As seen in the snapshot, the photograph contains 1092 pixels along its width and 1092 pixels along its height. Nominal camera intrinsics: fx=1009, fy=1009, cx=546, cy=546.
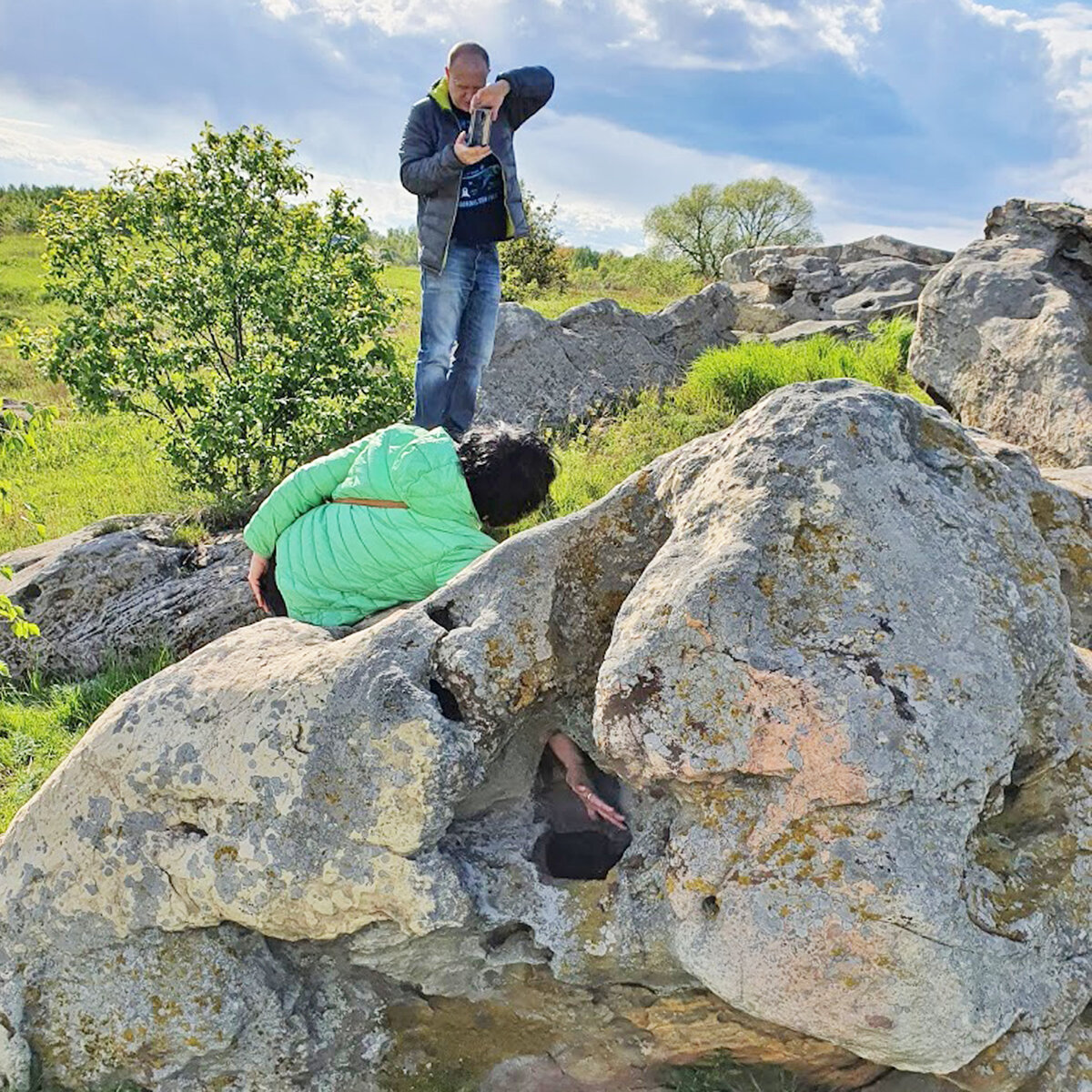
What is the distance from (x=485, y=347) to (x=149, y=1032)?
4.71 metres

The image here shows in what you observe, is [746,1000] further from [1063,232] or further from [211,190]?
[1063,232]

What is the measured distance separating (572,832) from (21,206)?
44826 mm

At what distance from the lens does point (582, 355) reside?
10.8 meters

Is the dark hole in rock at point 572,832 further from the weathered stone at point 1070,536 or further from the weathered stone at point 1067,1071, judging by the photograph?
the weathered stone at point 1070,536

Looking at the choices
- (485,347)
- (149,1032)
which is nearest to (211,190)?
(485,347)

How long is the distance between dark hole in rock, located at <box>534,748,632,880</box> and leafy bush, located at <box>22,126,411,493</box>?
15.9ft

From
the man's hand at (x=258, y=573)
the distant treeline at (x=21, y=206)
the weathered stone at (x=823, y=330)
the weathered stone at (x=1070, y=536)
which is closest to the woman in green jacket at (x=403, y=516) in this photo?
the man's hand at (x=258, y=573)

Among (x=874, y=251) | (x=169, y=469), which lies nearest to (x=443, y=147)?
(x=169, y=469)

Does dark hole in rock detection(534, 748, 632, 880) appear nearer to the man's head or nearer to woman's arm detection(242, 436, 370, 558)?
woman's arm detection(242, 436, 370, 558)

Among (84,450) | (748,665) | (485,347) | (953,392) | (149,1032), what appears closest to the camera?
(748,665)

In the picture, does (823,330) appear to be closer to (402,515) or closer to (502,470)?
(502,470)

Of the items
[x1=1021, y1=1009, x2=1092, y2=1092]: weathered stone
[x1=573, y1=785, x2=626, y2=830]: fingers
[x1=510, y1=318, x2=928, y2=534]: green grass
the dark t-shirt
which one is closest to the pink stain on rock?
[x1=573, y1=785, x2=626, y2=830]: fingers

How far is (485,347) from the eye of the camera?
6.87 m

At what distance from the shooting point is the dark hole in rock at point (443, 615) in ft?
11.2
